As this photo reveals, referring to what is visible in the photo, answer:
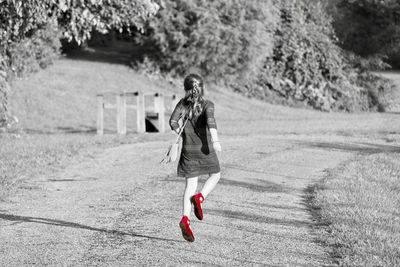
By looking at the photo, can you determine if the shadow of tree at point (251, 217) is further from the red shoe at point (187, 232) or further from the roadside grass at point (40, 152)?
the roadside grass at point (40, 152)

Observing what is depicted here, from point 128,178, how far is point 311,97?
28.1 metres

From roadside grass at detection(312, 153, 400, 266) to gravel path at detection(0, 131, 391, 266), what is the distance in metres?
0.25

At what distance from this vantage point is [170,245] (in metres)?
8.46

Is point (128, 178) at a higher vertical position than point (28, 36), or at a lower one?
lower

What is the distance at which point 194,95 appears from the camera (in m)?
8.72

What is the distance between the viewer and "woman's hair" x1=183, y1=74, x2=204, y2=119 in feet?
28.5

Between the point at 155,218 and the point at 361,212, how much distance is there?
9.00ft

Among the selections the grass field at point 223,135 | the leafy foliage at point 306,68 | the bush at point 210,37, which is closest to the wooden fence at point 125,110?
the grass field at point 223,135

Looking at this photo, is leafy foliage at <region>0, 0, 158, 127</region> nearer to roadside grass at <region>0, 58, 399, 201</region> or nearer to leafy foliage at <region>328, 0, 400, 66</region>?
roadside grass at <region>0, 58, 399, 201</region>

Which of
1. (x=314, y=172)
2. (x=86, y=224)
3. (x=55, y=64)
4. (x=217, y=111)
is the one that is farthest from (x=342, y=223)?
(x=55, y=64)

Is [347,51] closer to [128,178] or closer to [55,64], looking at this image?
[55,64]

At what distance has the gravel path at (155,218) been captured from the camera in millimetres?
7961

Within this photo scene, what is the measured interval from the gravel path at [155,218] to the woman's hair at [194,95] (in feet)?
4.87

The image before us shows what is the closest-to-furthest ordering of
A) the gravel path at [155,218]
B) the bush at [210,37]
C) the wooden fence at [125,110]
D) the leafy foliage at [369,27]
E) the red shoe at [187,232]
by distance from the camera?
the gravel path at [155,218] < the red shoe at [187,232] < the wooden fence at [125,110] < the bush at [210,37] < the leafy foliage at [369,27]
